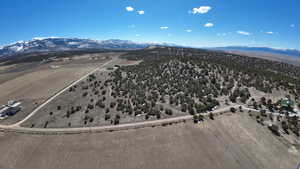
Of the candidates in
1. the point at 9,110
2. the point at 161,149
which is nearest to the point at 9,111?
the point at 9,110

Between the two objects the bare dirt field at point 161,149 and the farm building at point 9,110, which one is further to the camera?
the farm building at point 9,110

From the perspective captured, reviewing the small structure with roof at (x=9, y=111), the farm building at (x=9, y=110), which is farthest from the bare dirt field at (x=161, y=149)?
the farm building at (x=9, y=110)

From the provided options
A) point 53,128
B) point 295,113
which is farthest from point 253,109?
point 53,128

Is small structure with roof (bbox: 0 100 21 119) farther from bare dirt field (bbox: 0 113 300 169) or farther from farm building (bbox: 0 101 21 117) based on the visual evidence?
bare dirt field (bbox: 0 113 300 169)

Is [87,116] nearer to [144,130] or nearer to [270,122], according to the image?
[144,130]

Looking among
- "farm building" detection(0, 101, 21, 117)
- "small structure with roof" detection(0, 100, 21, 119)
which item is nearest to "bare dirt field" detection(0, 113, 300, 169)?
"small structure with roof" detection(0, 100, 21, 119)

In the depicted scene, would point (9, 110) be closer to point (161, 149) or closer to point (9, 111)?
point (9, 111)

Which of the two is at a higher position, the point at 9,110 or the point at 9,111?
the point at 9,110

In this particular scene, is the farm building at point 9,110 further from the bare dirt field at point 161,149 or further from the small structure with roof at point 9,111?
the bare dirt field at point 161,149
